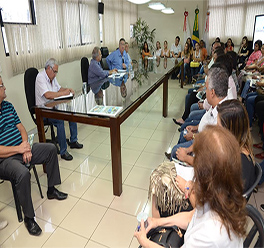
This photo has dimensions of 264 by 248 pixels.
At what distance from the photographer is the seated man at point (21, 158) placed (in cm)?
172

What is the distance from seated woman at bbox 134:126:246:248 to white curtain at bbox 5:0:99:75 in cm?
306

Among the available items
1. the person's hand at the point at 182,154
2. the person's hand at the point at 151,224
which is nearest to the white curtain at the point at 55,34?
the person's hand at the point at 182,154

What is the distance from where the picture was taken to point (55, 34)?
3895mm

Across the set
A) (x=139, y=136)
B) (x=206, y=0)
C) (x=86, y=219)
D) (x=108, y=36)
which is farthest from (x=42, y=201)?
(x=206, y=0)

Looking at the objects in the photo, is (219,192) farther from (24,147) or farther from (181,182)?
(24,147)

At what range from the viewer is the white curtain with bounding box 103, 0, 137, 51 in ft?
19.5

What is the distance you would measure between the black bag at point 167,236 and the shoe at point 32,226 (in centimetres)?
105

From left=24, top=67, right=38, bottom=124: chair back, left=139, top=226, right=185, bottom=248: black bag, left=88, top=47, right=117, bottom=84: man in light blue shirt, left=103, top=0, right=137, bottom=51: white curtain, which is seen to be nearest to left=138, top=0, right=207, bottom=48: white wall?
left=103, top=0, right=137, bottom=51: white curtain

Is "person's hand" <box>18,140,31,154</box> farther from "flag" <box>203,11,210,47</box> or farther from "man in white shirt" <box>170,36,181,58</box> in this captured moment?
"flag" <box>203,11,210,47</box>

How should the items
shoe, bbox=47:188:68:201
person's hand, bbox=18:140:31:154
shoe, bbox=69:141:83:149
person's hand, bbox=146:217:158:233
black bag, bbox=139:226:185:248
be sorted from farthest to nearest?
shoe, bbox=69:141:83:149 → shoe, bbox=47:188:68:201 → person's hand, bbox=18:140:31:154 → person's hand, bbox=146:217:158:233 → black bag, bbox=139:226:185:248

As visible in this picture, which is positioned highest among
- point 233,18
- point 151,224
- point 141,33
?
point 233,18

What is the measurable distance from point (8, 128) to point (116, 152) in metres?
0.98

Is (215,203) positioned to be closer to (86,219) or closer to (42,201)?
(86,219)

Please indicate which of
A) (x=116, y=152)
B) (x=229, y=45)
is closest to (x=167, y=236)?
Answer: (x=116, y=152)
